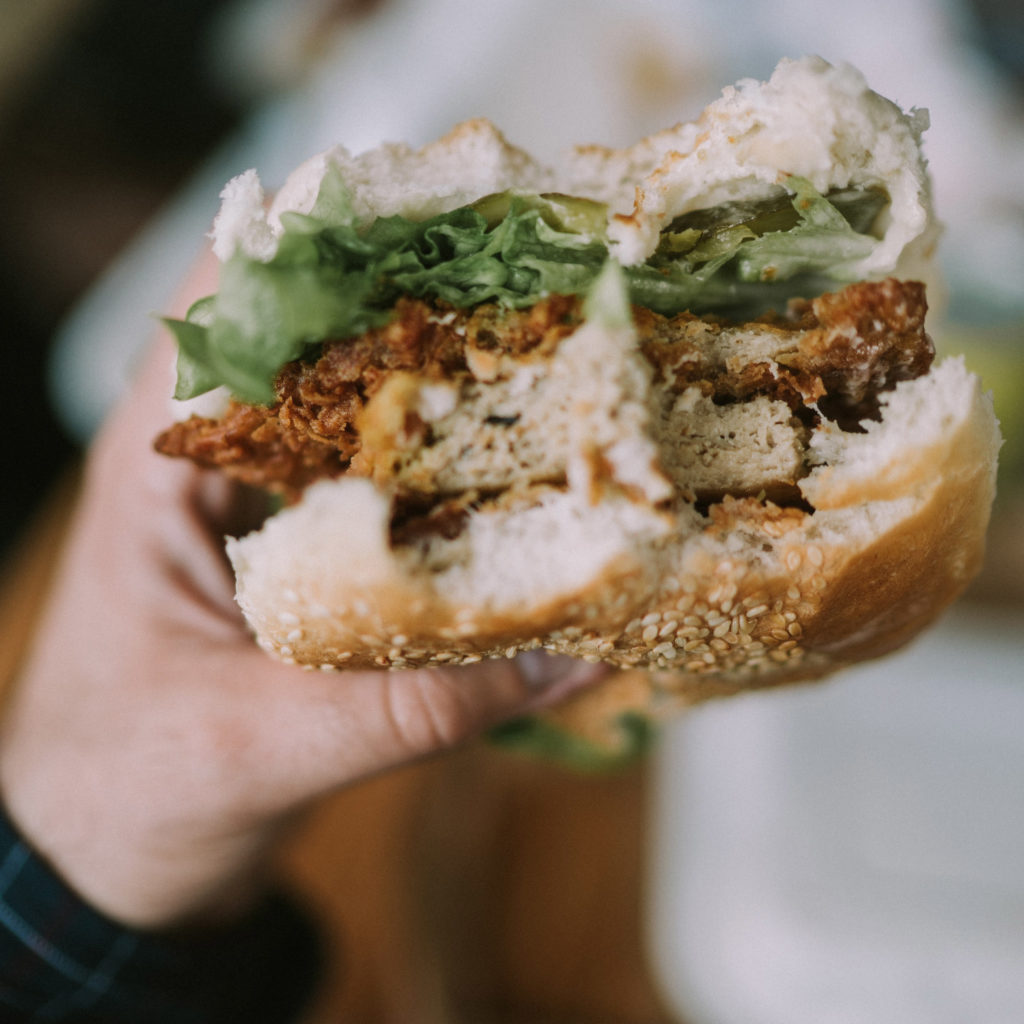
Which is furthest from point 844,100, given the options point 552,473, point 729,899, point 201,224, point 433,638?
point 201,224

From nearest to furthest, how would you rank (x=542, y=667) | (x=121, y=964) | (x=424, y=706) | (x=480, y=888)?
(x=424, y=706), (x=542, y=667), (x=121, y=964), (x=480, y=888)

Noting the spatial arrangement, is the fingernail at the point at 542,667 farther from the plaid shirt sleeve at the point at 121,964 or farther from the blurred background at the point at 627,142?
the blurred background at the point at 627,142

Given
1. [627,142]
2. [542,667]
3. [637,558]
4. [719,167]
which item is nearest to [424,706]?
[542,667]

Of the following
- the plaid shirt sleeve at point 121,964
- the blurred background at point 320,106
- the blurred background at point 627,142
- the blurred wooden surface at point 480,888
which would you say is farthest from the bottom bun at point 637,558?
the blurred background at point 320,106

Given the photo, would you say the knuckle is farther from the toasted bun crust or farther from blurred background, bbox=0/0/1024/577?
blurred background, bbox=0/0/1024/577

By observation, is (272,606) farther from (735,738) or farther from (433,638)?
(735,738)

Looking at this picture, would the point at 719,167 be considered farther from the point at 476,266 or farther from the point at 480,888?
the point at 480,888
